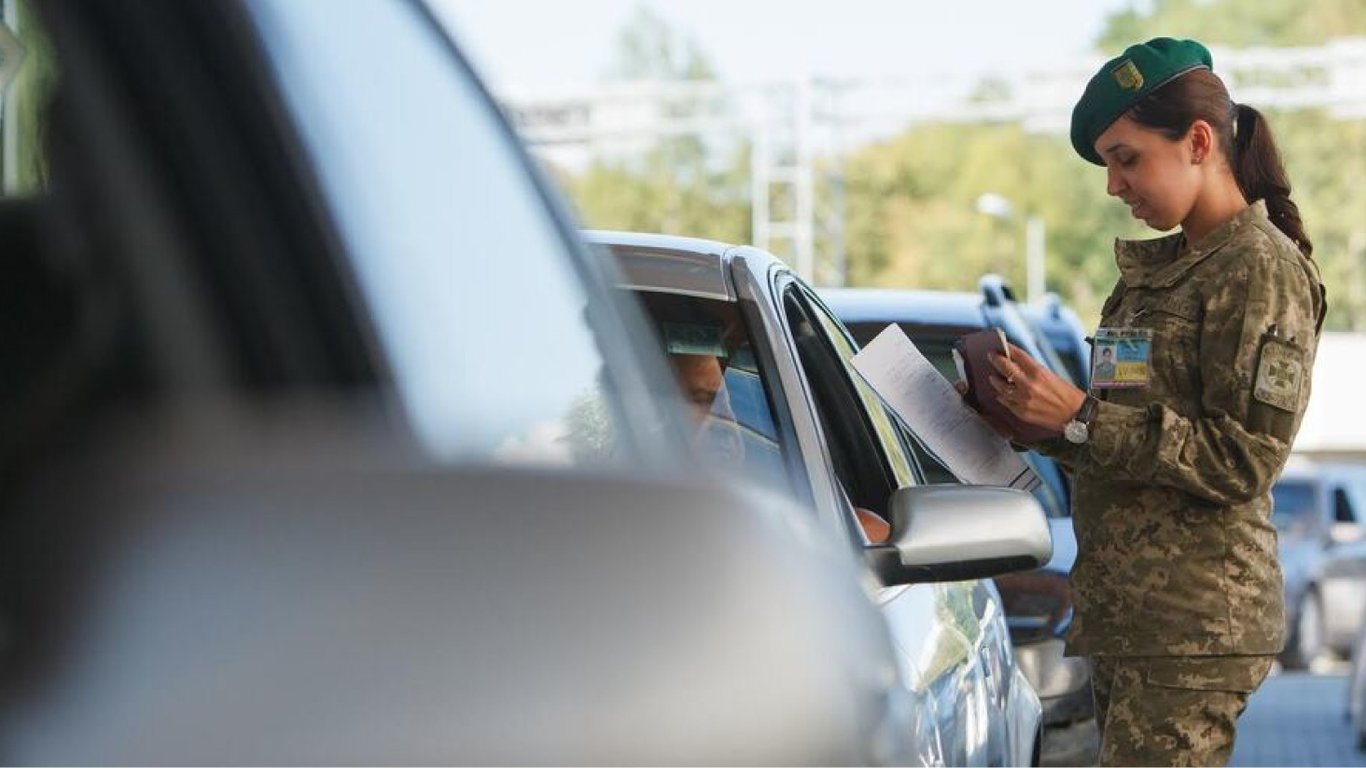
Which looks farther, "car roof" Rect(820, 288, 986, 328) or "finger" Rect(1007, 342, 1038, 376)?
"car roof" Rect(820, 288, 986, 328)

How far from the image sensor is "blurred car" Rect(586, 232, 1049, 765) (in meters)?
4.22

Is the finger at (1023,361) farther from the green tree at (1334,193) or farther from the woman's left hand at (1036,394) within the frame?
the green tree at (1334,193)

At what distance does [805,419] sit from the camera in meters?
4.44

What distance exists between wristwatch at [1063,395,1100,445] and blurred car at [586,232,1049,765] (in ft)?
0.96

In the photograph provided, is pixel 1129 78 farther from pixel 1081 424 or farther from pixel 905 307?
pixel 905 307

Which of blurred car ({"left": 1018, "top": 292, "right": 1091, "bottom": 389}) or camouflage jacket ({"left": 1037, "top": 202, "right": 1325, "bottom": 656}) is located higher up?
camouflage jacket ({"left": 1037, "top": 202, "right": 1325, "bottom": 656})

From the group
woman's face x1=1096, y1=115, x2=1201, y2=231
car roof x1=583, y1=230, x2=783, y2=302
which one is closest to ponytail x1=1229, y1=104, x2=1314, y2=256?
woman's face x1=1096, y1=115, x2=1201, y2=231

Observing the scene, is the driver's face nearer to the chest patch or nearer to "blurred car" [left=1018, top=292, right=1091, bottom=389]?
the chest patch

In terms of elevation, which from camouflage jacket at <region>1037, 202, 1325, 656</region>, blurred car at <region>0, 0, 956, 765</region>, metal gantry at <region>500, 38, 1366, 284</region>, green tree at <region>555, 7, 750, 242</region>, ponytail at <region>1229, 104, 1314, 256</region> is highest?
blurred car at <region>0, 0, 956, 765</region>

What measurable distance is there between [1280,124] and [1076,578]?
319 ft

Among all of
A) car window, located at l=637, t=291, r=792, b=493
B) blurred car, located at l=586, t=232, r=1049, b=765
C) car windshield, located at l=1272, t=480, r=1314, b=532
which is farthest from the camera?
car windshield, located at l=1272, t=480, r=1314, b=532

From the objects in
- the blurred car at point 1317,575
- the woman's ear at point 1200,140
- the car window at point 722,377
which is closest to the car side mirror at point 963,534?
the car window at point 722,377

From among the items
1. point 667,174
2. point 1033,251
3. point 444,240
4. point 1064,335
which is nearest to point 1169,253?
point 444,240

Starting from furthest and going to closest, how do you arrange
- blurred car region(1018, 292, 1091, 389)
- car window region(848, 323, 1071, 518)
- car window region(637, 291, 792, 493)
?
blurred car region(1018, 292, 1091, 389) → car window region(848, 323, 1071, 518) → car window region(637, 291, 792, 493)
